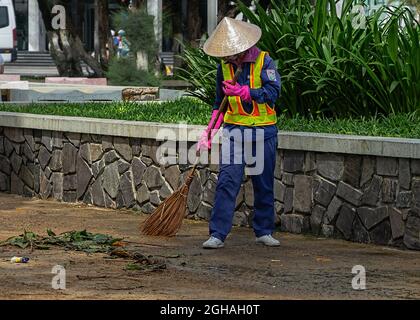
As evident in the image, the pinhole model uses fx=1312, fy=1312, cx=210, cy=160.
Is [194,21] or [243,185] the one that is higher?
[194,21]

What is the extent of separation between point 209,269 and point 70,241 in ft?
5.03

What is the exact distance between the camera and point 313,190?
11000 millimetres

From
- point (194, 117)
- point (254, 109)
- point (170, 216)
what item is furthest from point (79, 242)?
point (194, 117)

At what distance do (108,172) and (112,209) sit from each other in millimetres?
369

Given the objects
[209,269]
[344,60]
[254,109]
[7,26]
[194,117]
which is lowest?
[209,269]

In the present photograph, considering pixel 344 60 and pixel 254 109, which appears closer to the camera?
pixel 254 109

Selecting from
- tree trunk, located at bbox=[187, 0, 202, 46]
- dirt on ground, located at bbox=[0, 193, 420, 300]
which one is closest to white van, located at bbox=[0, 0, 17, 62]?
tree trunk, located at bbox=[187, 0, 202, 46]

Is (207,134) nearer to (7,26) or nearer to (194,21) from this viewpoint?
(194,21)

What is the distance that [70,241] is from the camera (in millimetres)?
10359

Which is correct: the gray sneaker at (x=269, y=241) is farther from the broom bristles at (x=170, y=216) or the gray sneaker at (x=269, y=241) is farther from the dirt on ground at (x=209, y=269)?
the broom bristles at (x=170, y=216)

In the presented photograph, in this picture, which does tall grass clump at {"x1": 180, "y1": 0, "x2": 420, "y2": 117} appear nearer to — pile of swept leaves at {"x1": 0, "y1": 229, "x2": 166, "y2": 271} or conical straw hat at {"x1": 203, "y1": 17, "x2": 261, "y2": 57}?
conical straw hat at {"x1": 203, "y1": 17, "x2": 261, "y2": 57}

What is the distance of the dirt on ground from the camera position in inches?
325
